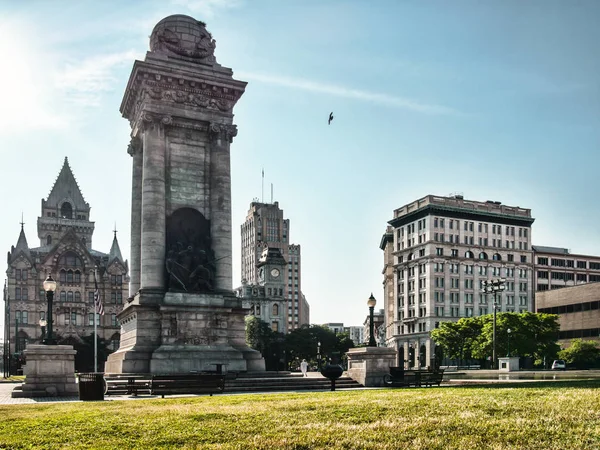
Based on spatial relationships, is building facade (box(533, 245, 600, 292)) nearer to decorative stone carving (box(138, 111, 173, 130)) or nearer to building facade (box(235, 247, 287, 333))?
building facade (box(235, 247, 287, 333))

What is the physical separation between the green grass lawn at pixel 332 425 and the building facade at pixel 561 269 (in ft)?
466

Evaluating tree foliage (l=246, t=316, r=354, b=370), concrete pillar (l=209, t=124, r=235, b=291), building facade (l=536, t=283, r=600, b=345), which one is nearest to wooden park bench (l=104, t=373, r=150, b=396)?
concrete pillar (l=209, t=124, r=235, b=291)

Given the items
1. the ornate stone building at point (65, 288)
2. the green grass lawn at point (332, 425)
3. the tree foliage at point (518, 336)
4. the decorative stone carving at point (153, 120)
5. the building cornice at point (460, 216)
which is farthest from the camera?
the building cornice at point (460, 216)

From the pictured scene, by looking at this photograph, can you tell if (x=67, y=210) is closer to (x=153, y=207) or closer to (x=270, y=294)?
A: (x=270, y=294)

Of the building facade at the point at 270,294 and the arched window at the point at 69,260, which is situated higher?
the arched window at the point at 69,260

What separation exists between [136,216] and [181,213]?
158 inches

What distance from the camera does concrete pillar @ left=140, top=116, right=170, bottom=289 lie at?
3769 cm

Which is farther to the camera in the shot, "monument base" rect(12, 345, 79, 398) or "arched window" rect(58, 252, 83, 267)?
"arched window" rect(58, 252, 83, 267)

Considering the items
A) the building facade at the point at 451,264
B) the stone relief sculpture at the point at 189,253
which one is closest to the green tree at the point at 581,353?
the building facade at the point at 451,264

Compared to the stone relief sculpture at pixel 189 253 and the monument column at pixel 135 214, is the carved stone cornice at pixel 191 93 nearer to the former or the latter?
the monument column at pixel 135 214

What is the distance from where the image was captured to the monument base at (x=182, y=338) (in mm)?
35125

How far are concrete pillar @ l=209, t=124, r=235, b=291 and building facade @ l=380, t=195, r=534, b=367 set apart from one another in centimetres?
9878

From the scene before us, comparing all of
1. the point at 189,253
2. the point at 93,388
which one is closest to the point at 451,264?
the point at 189,253

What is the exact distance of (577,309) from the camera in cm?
11375
